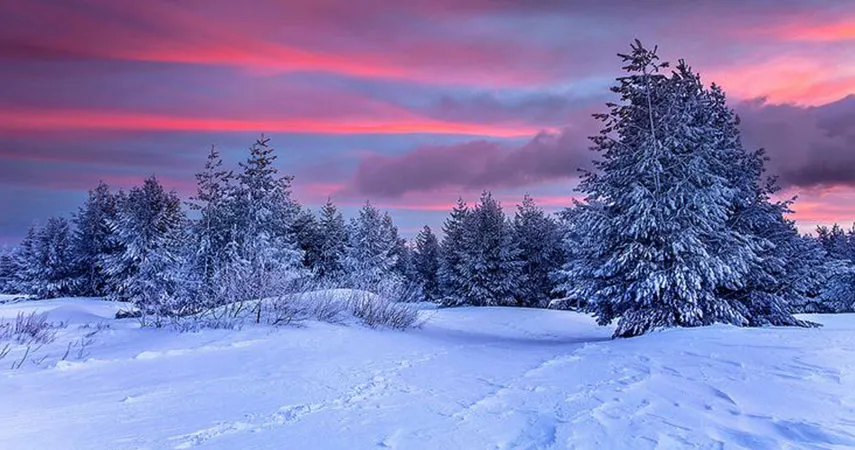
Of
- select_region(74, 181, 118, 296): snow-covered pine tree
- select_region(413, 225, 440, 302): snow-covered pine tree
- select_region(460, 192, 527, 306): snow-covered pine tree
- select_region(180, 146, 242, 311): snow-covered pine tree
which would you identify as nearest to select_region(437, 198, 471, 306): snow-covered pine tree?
select_region(460, 192, 527, 306): snow-covered pine tree

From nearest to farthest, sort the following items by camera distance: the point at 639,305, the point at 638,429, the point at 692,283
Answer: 1. the point at 638,429
2. the point at 692,283
3. the point at 639,305

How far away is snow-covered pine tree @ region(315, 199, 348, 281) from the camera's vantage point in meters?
42.7

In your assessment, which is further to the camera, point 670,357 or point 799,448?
point 670,357

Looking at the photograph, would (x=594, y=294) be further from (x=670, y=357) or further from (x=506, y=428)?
(x=506, y=428)

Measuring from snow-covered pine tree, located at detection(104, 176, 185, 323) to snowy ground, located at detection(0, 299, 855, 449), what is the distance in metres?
22.3

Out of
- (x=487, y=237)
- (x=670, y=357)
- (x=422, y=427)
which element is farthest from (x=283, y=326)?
(x=487, y=237)

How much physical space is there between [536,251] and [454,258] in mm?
6697

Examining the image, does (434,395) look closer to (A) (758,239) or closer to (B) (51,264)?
(A) (758,239)

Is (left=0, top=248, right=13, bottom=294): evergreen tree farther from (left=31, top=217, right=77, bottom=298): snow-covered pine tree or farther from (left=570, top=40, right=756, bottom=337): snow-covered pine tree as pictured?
(left=570, top=40, right=756, bottom=337): snow-covered pine tree

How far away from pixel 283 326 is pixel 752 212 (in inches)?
558

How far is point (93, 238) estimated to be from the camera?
126ft

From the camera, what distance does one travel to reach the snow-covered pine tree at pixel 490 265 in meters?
34.8

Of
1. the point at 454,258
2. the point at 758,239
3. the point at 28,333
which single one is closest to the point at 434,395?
the point at 28,333

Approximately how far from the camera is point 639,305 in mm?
13500
